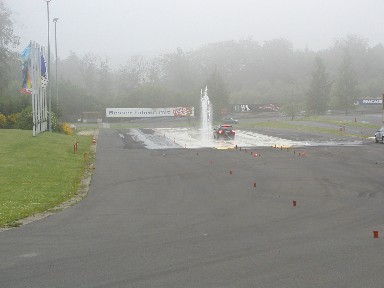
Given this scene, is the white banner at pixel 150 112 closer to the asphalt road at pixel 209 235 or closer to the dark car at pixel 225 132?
the dark car at pixel 225 132

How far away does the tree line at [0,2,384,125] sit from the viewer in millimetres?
101562

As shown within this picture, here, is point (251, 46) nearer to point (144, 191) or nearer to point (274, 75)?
point (274, 75)

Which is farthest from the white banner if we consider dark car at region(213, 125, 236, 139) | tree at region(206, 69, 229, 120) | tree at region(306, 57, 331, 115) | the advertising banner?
dark car at region(213, 125, 236, 139)

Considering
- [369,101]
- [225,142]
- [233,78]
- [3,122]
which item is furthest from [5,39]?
[233,78]

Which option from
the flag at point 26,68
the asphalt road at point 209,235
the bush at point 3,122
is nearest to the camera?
the asphalt road at point 209,235

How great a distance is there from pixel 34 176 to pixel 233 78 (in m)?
149

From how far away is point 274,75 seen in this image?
16650cm

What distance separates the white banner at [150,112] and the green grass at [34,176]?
65.1 metres

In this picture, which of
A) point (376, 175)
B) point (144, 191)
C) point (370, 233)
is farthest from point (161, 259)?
point (376, 175)

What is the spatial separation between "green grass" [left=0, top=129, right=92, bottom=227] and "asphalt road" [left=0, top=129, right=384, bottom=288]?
101 cm

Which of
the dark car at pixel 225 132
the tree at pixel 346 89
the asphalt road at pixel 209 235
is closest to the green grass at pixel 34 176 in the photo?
the asphalt road at pixel 209 235

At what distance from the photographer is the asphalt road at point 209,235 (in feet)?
27.0

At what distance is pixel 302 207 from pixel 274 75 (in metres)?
155

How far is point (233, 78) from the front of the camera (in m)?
168
